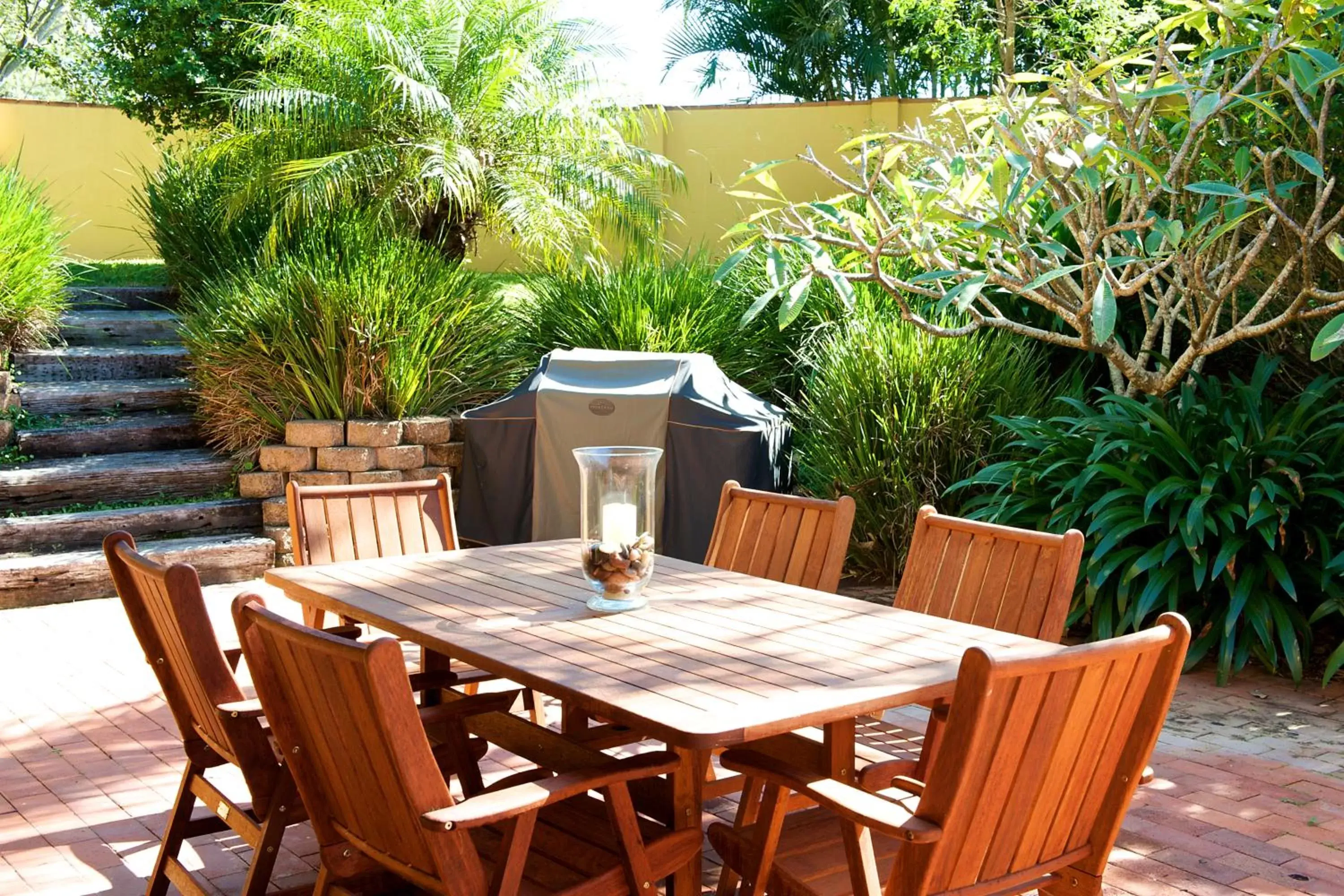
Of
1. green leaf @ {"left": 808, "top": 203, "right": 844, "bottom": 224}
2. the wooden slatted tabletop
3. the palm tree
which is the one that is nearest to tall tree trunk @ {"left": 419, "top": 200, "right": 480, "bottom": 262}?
the palm tree

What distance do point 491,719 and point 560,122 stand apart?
764 cm

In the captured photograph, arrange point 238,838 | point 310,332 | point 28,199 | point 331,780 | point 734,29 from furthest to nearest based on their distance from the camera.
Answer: point 734,29
point 28,199
point 310,332
point 238,838
point 331,780

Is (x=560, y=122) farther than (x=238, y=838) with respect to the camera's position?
Yes

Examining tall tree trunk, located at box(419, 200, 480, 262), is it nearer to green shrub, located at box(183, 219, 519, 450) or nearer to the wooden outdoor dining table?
green shrub, located at box(183, 219, 519, 450)

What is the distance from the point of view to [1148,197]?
16.7ft

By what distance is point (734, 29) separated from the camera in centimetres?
2288

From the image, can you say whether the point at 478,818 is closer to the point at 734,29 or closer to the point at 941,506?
the point at 941,506

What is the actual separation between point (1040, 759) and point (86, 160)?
1506 centimetres

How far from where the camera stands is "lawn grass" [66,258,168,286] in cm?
1170

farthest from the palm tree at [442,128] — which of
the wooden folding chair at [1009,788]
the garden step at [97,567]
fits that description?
the wooden folding chair at [1009,788]

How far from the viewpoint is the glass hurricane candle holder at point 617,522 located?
10.2ft

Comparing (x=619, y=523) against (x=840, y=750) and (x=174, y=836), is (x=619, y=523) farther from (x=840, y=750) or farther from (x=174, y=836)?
(x=174, y=836)

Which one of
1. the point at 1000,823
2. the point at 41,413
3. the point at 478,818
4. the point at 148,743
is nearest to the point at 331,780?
the point at 478,818

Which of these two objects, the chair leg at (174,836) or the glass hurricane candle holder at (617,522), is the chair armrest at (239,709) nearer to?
the chair leg at (174,836)
